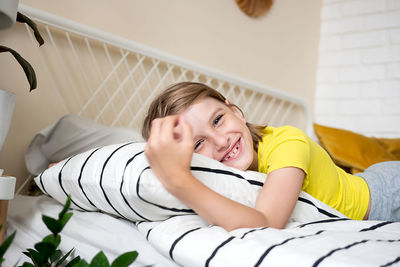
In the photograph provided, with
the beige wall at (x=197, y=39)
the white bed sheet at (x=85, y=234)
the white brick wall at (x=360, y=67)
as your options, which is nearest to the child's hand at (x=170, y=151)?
the white bed sheet at (x=85, y=234)

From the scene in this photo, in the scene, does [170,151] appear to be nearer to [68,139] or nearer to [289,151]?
[289,151]

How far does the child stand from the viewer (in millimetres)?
710

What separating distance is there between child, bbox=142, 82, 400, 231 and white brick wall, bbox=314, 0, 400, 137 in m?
1.23

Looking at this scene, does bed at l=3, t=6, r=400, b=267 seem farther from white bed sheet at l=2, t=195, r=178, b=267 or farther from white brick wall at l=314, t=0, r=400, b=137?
white brick wall at l=314, t=0, r=400, b=137

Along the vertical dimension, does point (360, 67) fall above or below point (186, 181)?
below

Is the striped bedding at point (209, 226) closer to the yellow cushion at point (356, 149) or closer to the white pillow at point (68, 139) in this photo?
the white pillow at point (68, 139)

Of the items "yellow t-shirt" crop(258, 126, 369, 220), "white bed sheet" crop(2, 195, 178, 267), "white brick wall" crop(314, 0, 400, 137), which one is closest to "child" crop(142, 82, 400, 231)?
"yellow t-shirt" crop(258, 126, 369, 220)

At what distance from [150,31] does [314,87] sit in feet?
4.34

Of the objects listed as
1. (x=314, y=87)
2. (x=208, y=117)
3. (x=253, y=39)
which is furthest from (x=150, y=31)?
(x=314, y=87)

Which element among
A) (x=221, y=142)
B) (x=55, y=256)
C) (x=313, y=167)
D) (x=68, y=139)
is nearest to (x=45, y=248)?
(x=55, y=256)

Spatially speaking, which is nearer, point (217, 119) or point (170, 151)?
point (170, 151)

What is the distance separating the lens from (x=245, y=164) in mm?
1002

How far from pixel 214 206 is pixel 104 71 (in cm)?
108

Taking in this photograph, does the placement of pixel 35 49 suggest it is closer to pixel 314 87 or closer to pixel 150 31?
pixel 150 31
